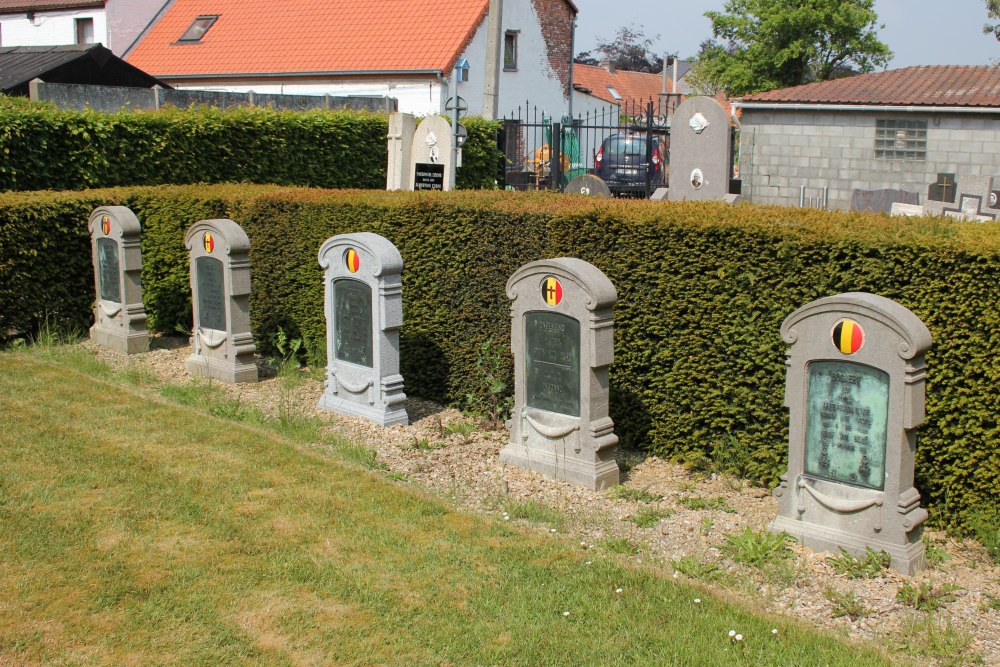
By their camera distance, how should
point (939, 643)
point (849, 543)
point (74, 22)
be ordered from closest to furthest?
point (939, 643) → point (849, 543) → point (74, 22)

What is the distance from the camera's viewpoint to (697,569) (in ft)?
16.7

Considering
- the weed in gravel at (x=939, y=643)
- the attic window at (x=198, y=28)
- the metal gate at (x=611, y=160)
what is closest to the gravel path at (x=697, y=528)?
the weed in gravel at (x=939, y=643)

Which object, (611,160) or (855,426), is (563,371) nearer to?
(855,426)

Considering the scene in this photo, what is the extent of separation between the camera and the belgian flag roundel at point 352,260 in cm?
782

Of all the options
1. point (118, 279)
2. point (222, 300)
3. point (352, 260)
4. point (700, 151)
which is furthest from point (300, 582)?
point (700, 151)

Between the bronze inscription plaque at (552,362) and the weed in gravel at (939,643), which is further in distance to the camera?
the bronze inscription plaque at (552,362)

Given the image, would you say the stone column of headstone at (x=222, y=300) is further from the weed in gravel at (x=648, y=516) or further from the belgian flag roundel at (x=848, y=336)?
the belgian flag roundel at (x=848, y=336)

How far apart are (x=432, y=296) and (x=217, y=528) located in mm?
3344

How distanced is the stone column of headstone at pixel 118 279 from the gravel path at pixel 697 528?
3.01 m

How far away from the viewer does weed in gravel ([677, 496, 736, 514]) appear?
602 cm

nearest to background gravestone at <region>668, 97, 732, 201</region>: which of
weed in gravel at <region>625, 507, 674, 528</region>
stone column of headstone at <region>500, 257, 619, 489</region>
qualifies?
stone column of headstone at <region>500, 257, 619, 489</region>

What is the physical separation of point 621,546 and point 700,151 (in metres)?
9.25

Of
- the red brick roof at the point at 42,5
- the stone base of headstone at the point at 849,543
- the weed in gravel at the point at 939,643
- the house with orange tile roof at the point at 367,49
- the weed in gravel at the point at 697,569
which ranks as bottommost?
the weed in gravel at the point at 939,643

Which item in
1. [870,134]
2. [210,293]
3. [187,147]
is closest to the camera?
[210,293]
